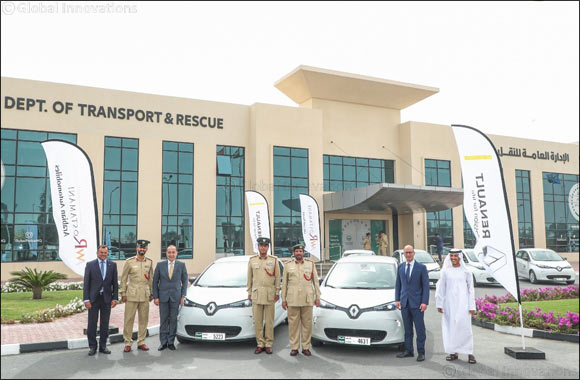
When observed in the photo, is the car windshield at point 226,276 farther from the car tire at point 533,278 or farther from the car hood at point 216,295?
the car tire at point 533,278

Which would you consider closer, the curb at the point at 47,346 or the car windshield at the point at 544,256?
the curb at the point at 47,346

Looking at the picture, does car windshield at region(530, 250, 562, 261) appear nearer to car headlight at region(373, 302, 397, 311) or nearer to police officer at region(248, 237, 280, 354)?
car headlight at region(373, 302, 397, 311)

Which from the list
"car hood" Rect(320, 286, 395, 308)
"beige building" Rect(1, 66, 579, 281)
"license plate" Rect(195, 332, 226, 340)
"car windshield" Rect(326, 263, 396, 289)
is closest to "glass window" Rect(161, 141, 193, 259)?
"beige building" Rect(1, 66, 579, 281)

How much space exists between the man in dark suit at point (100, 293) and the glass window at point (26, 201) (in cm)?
1590

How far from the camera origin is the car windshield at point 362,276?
8640 mm

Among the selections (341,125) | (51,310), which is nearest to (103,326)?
(51,310)

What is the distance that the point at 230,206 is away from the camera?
25.7m

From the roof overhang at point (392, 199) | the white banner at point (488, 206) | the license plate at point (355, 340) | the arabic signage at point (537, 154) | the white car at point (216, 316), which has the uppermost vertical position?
the arabic signage at point (537, 154)

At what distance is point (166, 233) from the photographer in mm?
24078

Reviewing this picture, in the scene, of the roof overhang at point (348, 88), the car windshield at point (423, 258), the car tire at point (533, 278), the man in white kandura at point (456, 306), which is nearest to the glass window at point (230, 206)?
the roof overhang at point (348, 88)

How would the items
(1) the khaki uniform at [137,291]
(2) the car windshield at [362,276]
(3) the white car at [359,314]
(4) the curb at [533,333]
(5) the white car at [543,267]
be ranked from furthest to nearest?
(5) the white car at [543,267] < (2) the car windshield at [362,276] < (4) the curb at [533,333] < (1) the khaki uniform at [137,291] < (3) the white car at [359,314]

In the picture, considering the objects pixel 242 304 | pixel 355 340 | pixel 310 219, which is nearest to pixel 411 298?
pixel 355 340

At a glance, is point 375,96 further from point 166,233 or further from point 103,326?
point 103,326

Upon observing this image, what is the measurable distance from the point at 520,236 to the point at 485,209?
28.5 metres
